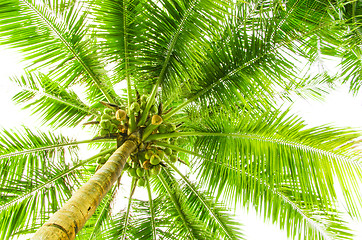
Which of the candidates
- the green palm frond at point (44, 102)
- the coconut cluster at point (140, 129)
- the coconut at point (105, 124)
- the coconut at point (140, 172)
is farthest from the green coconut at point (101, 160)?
the green palm frond at point (44, 102)

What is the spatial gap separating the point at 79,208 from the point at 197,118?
1.99 meters

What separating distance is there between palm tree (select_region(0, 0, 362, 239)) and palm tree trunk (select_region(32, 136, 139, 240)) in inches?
1.3

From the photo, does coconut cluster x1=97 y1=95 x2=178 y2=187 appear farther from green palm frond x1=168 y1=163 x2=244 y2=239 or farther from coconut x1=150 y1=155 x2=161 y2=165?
green palm frond x1=168 y1=163 x2=244 y2=239

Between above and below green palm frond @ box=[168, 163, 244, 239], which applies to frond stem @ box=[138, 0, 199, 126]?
above

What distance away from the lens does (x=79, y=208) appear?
1563mm

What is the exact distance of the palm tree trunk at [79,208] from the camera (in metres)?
1.30

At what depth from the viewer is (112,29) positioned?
2.78 m

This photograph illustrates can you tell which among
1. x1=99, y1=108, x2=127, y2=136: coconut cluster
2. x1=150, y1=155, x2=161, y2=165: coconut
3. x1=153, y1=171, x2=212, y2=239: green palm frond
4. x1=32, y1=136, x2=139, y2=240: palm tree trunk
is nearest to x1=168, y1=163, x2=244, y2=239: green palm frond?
x1=153, y1=171, x2=212, y2=239: green palm frond

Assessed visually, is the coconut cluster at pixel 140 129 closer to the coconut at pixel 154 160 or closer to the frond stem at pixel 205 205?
the coconut at pixel 154 160

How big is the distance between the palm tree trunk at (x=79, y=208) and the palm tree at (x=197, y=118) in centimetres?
3

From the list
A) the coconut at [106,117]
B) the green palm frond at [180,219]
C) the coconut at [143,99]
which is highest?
the coconut at [143,99]

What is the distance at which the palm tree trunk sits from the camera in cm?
130


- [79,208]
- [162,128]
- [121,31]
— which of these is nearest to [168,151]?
[162,128]

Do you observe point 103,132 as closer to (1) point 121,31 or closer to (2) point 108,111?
(2) point 108,111
